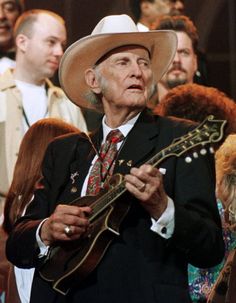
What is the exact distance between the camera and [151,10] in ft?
19.0

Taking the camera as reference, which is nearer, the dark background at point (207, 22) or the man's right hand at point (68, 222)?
the man's right hand at point (68, 222)

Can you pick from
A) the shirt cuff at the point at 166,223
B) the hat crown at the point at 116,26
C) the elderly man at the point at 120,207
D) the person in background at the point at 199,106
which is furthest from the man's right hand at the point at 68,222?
the person in background at the point at 199,106

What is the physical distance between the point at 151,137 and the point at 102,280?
522mm

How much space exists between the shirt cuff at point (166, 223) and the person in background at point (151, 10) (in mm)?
Result: 2806

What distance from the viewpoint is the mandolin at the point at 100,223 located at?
307 centimetres

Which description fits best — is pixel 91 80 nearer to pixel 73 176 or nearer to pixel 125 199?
pixel 73 176

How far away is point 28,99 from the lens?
5.79 m

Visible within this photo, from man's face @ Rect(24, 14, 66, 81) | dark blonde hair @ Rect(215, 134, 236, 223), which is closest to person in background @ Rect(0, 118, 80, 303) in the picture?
dark blonde hair @ Rect(215, 134, 236, 223)

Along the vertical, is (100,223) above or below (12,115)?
above

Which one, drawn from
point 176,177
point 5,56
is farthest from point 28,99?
point 176,177

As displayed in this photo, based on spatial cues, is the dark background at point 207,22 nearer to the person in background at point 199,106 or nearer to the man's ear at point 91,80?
the person in background at point 199,106

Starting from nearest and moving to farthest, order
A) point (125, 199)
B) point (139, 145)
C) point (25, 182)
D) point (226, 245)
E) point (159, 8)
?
1. point (125, 199)
2. point (139, 145)
3. point (226, 245)
4. point (25, 182)
5. point (159, 8)

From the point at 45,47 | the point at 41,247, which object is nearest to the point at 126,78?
the point at 41,247

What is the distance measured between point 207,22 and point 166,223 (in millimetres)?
2958
